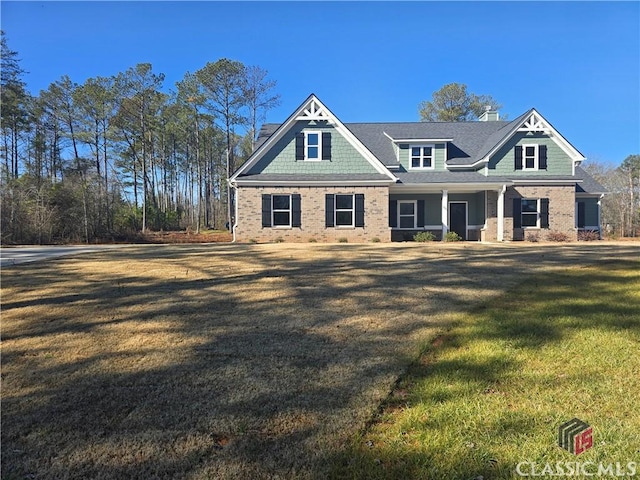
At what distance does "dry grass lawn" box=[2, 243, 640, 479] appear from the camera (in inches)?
99.4

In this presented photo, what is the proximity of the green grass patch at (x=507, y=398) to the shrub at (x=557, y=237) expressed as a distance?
1659 centimetres

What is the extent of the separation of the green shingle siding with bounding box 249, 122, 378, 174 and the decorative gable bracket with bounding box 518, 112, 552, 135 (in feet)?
27.0

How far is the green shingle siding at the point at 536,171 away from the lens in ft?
67.2

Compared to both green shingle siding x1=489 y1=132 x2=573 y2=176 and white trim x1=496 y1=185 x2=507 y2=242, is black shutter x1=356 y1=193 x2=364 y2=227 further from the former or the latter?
green shingle siding x1=489 y1=132 x2=573 y2=176

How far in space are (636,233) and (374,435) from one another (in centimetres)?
3429

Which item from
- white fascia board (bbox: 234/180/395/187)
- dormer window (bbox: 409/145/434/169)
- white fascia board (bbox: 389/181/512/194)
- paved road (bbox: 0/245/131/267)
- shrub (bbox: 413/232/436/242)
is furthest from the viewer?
dormer window (bbox: 409/145/434/169)

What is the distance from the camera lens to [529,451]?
7.98 ft

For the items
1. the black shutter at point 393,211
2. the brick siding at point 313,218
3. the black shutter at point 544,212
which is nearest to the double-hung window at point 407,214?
the black shutter at point 393,211

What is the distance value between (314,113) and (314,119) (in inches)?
11.6

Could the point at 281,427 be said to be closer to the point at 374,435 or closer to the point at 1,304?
the point at 374,435

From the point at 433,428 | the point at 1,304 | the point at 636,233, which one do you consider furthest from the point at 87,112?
the point at 636,233

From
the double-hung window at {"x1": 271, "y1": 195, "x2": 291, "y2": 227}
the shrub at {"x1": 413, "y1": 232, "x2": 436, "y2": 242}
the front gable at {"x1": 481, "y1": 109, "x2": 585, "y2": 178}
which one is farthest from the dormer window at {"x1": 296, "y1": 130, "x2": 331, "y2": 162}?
the front gable at {"x1": 481, "y1": 109, "x2": 585, "y2": 178}

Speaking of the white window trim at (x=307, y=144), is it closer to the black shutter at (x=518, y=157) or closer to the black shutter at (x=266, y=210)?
the black shutter at (x=266, y=210)

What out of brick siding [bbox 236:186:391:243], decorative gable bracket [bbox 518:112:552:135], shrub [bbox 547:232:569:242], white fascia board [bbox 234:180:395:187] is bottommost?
shrub [bbox 547:232:569:242]
